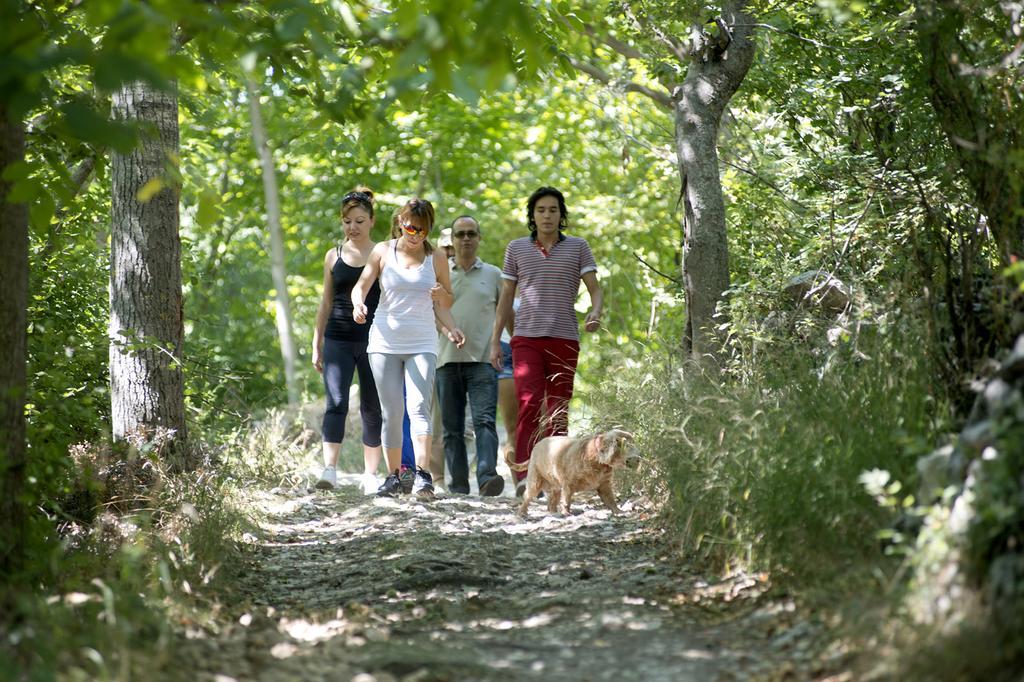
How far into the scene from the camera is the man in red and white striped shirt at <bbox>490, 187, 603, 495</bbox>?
28.5 ft

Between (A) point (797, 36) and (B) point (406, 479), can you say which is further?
(B) point (406, 479)

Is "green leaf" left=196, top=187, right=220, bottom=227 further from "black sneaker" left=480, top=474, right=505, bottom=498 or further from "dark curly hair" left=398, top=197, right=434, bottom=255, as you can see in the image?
"black sneaker" left=480, top=474, right=505, bottom=498

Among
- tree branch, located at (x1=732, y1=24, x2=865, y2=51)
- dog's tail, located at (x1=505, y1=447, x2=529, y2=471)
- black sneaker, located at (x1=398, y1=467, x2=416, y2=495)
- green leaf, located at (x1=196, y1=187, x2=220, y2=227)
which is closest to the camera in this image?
green leaf, located at (x1=196, y1=187, x2=220, y2=227)

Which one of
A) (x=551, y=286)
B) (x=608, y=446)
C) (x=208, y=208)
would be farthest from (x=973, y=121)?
(x=551, y=286)

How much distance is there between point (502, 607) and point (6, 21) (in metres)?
3.21

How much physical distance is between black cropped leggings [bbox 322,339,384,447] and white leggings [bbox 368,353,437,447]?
43 centimetres

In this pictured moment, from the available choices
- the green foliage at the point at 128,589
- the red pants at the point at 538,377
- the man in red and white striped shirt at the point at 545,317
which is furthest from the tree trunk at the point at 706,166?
the green foliage at the point at 128,589

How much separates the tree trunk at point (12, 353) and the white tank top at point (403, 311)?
3.80 metres

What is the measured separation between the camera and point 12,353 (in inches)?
193

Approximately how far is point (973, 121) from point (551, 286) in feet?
12.6

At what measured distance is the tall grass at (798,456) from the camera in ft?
15.8

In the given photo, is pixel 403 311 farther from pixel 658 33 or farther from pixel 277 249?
pixel 277 249

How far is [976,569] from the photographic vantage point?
3.70 metres

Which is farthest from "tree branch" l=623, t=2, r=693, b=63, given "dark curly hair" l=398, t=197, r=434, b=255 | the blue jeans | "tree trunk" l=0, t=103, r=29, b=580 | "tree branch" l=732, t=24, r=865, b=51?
"tree trunk" l=0, t=103, r=29, b=580
